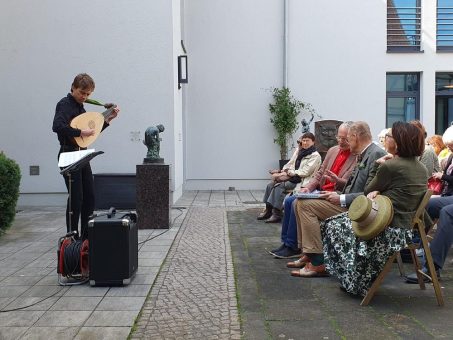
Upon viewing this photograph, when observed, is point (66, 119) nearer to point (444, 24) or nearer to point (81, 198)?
point (81, 198)

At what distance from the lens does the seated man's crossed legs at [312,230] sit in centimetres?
477

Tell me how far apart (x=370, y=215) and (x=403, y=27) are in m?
11.3

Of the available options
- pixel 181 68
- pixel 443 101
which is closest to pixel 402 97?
pixel 443 101

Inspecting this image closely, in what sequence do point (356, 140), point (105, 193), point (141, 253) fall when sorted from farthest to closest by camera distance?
point (105, 193) < point (141, 253) < point (356, 140)

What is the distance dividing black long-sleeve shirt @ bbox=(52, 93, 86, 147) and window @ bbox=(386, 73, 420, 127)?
33.5 feet

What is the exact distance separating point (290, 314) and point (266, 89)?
1006 centimetres

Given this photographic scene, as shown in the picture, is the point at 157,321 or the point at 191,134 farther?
the point at 191,134

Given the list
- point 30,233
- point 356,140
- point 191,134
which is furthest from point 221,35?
point 356,140

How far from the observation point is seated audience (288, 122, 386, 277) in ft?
15.4

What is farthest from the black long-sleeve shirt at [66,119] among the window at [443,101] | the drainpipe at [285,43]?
the window at [443,101]

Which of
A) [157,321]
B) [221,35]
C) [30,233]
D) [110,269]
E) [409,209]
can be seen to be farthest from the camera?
[221,35]

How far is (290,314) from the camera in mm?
3709

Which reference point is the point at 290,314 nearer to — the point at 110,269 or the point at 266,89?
the point at 110,269

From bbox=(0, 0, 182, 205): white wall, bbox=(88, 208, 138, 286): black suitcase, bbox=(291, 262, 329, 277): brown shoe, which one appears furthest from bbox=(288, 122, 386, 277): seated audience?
bbox=(0, 0, 182, 205): white wall
